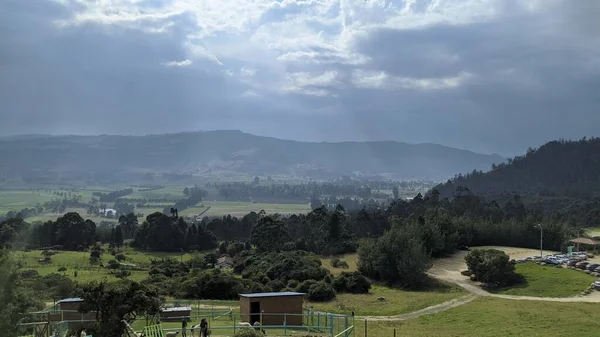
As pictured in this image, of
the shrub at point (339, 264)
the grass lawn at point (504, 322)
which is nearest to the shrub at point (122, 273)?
the shrub at point (339, 264)

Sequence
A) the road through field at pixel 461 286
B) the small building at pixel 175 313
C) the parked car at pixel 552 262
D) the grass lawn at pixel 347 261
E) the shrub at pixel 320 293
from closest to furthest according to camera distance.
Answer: the small building at pixel 175 313
the road through field at pixel 461 286
the shrub at pixel 320 293
the parked car at pixel 552 262
the grass lawn at pixel 347 261

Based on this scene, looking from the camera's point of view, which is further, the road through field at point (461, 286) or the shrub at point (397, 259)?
the shrub at point (397, 259)

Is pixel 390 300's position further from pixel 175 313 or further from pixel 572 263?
pixel 572 263

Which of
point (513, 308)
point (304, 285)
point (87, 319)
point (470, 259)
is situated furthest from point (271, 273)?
point (87, 319)

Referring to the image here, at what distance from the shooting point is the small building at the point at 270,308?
1066 inches

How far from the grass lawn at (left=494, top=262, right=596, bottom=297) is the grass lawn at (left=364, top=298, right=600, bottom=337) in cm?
628

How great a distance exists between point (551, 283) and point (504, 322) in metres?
19.4

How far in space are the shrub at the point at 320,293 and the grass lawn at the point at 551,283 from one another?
627 inches

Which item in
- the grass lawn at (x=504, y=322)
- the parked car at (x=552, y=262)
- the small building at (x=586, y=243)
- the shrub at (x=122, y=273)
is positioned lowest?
the shrub at (x=122, y=273)

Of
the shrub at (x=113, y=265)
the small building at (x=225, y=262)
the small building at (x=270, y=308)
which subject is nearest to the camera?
the small building at (x=270, y=308)

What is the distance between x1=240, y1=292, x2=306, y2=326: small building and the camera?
88.8 ft

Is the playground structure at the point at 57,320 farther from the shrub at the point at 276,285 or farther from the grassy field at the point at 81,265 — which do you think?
the shrub at the point at 276,285

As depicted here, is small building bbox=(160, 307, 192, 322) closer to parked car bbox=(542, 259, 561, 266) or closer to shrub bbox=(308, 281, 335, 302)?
shrub bbox=(308, 281, 335, 302)

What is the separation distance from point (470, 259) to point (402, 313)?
20699mm
